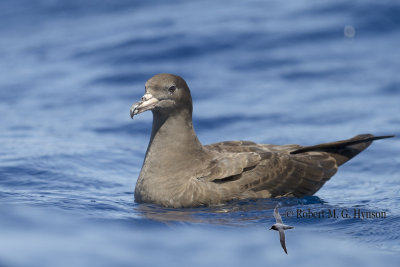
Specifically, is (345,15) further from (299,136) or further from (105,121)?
(105,121)

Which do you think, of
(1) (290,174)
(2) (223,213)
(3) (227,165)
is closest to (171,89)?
(3) (227,165)

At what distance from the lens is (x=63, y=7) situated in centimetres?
1558

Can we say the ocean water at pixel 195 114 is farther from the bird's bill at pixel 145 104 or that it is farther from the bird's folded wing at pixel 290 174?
the bird's bill at pixel 145 104

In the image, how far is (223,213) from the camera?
692cm

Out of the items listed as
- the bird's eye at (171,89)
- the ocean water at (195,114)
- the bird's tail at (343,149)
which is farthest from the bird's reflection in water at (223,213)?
the bird's eye at (171,89)

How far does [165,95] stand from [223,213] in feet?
4.14

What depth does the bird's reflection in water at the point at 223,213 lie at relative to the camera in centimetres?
662

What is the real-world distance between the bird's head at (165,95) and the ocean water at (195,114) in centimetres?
99

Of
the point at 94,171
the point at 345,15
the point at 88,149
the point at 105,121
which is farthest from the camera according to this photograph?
the point at 345,15

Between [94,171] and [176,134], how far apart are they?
224 centimetres

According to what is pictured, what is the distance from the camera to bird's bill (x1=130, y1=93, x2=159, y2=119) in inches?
272

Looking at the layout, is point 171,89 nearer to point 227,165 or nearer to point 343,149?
point 227,165

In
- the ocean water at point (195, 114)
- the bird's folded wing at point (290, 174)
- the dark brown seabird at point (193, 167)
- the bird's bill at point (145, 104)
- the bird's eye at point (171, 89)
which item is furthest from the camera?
the bird's folded wing at point (290, 174)

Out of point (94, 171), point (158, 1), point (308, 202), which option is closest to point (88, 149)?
point (94, 171)
